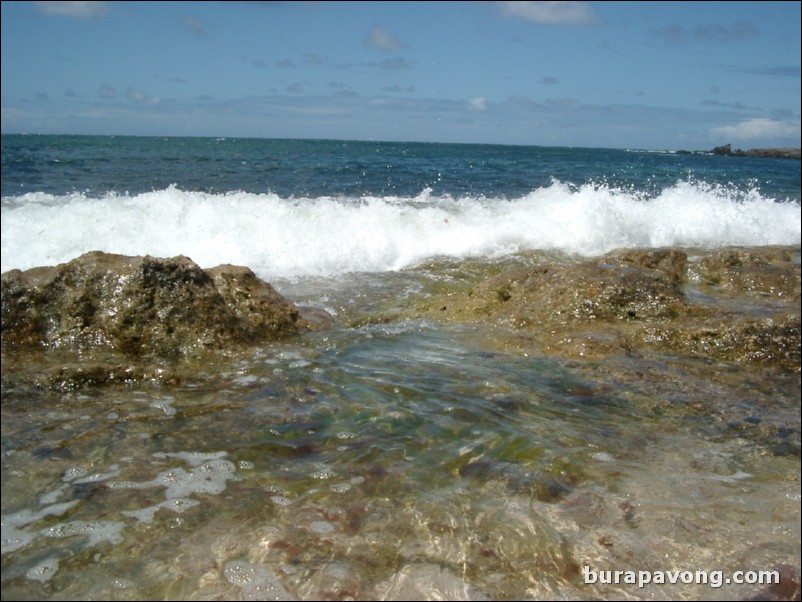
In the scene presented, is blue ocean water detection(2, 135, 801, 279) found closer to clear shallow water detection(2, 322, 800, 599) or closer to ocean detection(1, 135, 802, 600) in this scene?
ocean detection(1, 135, 802, 600)

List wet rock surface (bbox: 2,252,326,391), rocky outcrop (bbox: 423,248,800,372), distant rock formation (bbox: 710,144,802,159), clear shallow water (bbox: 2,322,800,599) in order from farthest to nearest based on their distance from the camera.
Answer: distant rock formation (bbox: 710,144,802,159), rocky outcrop (bbox: 423,248,800,372), wet rock surface (bbox: 2,252,326,391), clear shallow water (bbox: 2,322,800,599)

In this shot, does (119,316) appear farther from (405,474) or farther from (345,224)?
(345,224)

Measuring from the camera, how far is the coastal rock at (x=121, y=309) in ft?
16.5

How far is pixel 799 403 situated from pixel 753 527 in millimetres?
2082

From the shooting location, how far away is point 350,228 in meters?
11.6

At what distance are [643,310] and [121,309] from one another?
189 inches

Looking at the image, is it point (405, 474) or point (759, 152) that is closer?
point (405, 474)

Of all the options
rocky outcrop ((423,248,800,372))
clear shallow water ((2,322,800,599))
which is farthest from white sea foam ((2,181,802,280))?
clear shallow water ((2,322,800,599))

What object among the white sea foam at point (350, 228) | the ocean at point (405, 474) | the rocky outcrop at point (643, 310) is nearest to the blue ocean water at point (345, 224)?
the white sea foam at point (350, 228)

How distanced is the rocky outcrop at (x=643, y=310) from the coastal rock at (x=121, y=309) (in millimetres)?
2516

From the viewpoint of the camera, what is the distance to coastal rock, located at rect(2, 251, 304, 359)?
5023 millimetres

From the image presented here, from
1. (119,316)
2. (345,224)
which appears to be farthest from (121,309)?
(345,224)

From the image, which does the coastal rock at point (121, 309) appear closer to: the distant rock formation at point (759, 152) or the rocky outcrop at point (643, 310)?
the rocky outcrop at point (643, 310)

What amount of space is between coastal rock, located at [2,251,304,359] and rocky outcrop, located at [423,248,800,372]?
2516 mm
